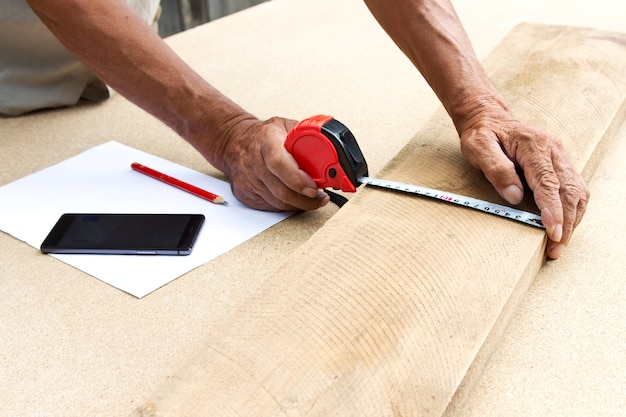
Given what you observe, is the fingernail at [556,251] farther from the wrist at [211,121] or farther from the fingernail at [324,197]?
the wrist at [211,121]

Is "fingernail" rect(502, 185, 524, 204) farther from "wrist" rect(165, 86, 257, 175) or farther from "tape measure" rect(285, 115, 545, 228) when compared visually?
"wrist" rect(165, 86, 257, 175)

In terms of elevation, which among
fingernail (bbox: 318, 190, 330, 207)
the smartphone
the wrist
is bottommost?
fingernail (bbox: 318, 190, 330, 207)

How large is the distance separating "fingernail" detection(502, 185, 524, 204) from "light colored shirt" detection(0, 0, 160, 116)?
47.7 inches

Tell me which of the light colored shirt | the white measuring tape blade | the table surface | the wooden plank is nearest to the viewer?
the wooden plank

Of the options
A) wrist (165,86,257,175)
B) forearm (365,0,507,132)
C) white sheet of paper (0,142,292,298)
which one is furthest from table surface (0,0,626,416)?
forearm (365,0,507,132)

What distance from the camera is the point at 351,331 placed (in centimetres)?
85

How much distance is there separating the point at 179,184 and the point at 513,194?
0.68 metres

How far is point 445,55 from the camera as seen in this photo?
1.31 m

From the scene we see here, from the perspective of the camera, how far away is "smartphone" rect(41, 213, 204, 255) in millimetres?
1204

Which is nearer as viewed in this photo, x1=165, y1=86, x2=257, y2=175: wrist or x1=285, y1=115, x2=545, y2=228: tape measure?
x1=285, y1=115, x2=545, y2=228: tape measure

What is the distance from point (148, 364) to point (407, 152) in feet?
2.01

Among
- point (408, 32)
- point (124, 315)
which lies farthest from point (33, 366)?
point (408, 32)

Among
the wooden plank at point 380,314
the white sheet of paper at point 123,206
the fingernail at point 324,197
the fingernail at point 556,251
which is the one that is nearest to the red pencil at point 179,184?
the white sheet of paper at point 123,206

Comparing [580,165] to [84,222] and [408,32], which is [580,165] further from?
[84,222]
